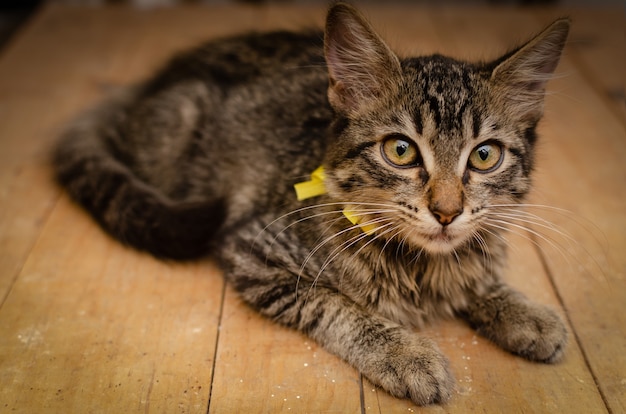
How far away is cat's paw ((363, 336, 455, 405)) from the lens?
151 centimetres

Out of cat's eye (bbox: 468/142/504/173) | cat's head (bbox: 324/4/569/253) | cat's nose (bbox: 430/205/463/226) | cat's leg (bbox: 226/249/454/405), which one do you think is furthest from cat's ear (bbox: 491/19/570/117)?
cat's leg (bbox: 226/249/454/405)

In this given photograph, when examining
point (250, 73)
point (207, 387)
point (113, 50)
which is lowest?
point (113, 50)

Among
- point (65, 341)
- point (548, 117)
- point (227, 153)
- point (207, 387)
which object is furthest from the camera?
point (548, 117)

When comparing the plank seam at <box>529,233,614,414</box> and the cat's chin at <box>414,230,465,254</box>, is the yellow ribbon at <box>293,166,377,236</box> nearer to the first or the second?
the cat's chin at <box>414,230,465,254</box>

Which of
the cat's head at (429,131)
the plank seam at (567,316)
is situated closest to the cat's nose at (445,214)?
the cat's head at (429,131)

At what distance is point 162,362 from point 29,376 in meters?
0.30

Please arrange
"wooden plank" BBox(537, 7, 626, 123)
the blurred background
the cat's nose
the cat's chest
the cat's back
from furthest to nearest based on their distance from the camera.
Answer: the blurred background, "wooden plank" BBox(537, 7, 626, 123), the cat's back, the cat's chest, the cat's nose

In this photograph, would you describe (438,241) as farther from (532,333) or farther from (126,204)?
(126,204)

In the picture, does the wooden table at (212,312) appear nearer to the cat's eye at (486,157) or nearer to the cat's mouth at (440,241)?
the cat's mouth at (440,241)

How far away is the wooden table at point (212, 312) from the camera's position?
156 centimetres

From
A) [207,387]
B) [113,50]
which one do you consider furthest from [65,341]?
[113,50]

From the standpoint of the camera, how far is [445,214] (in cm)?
149

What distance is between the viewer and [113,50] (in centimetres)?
336

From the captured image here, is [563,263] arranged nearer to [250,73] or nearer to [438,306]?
[438,306]
